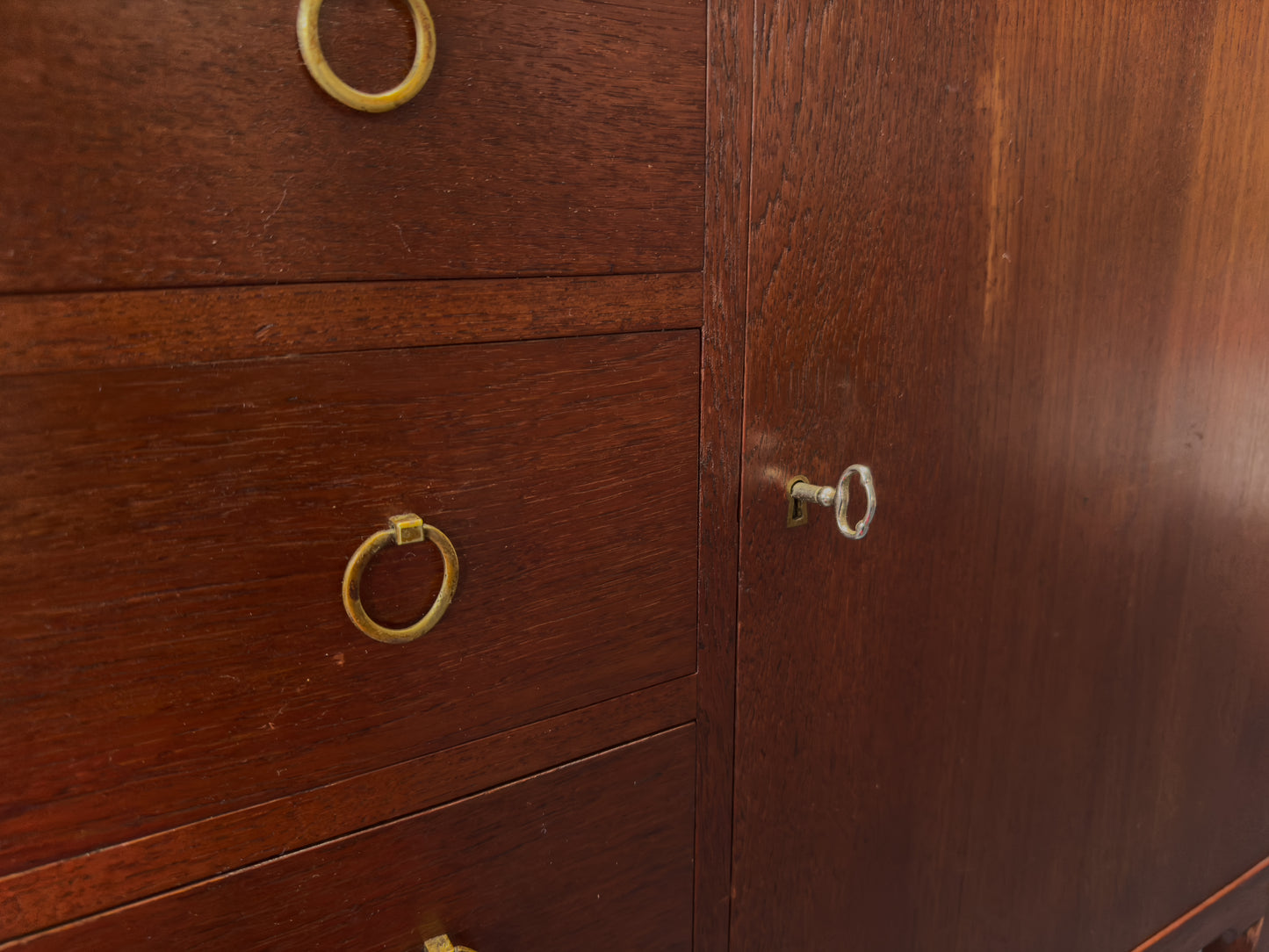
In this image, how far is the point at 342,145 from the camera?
33cm

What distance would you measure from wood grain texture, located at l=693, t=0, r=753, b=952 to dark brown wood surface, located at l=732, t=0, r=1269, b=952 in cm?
1

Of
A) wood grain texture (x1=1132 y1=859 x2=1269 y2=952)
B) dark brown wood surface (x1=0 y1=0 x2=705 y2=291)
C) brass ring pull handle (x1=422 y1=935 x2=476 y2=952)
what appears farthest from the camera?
wood grain texture (x1=1132 y1=859 x2=1269 y2=952)

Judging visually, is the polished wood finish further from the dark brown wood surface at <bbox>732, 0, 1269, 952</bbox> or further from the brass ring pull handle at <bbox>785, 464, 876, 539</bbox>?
the brass ring pull handle at <bbox>785, 464, 876, 539</bbox>

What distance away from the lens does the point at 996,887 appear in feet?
2.20

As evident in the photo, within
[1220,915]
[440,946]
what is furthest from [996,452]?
[1220,915]

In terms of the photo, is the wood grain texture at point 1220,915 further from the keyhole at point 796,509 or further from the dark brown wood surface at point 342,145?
the dark brown wood surface at point 342,145

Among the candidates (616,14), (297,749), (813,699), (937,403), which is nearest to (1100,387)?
(937,403)

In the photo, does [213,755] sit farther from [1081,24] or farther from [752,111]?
[1081,24]

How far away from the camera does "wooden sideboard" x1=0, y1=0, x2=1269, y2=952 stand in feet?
1.02

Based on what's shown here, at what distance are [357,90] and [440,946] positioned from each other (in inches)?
13.9

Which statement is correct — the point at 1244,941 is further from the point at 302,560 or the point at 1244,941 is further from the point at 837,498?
the point at 302,560

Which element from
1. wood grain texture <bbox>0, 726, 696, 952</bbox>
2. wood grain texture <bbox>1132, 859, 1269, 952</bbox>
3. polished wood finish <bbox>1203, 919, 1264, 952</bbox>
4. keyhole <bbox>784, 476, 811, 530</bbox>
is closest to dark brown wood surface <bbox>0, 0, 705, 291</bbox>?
keyhole <bbox>784, 476, 811, 530</bbox>

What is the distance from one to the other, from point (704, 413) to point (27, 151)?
284mm

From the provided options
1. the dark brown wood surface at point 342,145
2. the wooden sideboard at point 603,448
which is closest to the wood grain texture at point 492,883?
the wooden sideboard at point 603,448
